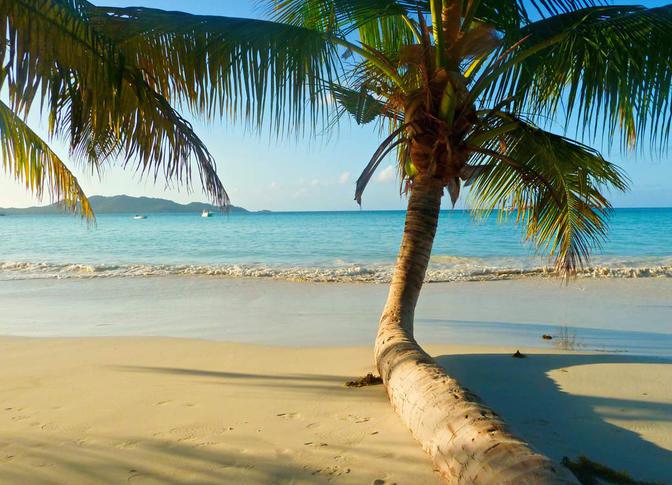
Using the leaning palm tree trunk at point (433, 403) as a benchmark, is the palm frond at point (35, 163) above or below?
above

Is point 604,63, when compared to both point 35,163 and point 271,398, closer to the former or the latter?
point 271,398

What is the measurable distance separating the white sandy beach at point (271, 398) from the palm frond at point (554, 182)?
1.37 metres

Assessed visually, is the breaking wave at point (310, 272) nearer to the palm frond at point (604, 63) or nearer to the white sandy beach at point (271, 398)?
the white sandy beach at point (271, 398)

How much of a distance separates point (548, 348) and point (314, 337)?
9.69 ft

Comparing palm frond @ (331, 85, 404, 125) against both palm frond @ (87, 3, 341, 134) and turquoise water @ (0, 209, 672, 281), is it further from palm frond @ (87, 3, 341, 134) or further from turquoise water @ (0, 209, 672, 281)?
turquoise water @ (0, 209, 672, 281)

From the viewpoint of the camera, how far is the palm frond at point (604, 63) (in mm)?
4586

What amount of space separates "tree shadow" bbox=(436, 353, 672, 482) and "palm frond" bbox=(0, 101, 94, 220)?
4.63 metres

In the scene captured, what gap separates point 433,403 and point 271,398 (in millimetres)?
1607

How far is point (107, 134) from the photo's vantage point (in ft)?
18.3

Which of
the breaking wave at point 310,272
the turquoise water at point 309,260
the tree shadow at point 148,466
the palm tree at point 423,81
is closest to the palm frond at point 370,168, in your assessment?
the palm tree at point 423,81

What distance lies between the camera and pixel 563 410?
4016mm

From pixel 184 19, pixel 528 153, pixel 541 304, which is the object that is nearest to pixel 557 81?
pixel 528 153

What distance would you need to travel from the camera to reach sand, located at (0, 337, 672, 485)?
3.10m

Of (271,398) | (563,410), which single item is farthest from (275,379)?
(563,410)
